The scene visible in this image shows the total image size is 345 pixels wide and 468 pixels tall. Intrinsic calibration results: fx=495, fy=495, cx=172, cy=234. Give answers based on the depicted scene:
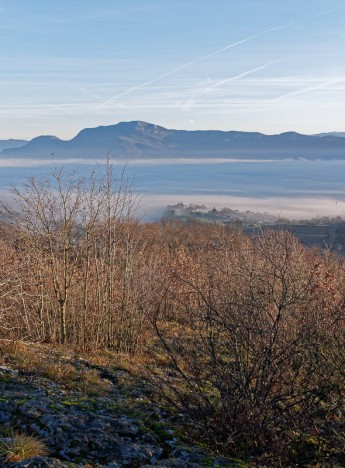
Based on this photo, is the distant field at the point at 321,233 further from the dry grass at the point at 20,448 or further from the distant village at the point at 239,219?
the dry grass at the point at 20,448

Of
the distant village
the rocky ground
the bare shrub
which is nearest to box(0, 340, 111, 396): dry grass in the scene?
the rocky ground

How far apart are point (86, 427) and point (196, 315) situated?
7.11 feet

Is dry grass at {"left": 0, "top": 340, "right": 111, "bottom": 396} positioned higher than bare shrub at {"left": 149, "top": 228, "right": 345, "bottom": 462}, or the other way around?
bare shrub at {"left": 149, "top": 228, "right": 345, "bottom": 462}

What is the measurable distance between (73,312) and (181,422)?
913 cm

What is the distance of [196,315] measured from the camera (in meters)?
6.94

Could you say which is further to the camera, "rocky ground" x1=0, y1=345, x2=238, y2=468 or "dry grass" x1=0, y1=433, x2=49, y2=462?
"rocky ground" x1=0, y1=345, x2=238, y2=468

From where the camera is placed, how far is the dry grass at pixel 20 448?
175 inches

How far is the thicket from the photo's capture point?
633cm

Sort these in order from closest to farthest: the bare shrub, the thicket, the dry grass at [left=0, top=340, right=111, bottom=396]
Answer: the bare shrub < the thicket < the dry grass at [left=0, top=340, right=111, bottom=396]

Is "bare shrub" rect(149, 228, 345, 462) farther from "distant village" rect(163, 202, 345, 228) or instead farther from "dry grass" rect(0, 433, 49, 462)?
"distant village" rect(163, 202, 345, 228)

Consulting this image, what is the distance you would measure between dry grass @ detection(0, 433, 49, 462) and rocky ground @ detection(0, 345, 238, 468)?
0.05 m

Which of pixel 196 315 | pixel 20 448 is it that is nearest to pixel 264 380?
pixel 196 315

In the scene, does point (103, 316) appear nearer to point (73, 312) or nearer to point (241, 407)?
point (73, 312)

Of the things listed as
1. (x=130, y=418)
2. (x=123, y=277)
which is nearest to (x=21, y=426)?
(x=130, y=418)
